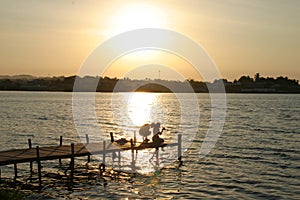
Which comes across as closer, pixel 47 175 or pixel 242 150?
pixel 47 175

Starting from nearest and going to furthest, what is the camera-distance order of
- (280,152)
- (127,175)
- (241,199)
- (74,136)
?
(241,199)
(127,175)
(280,152)
(74,136)

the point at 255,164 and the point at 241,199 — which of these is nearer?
the point at 241,199

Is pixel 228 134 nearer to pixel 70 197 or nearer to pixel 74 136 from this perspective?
pixel 74 136

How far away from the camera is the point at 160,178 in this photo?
117 ft

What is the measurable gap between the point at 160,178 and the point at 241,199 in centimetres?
824

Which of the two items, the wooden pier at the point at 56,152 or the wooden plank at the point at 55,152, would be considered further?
the wooden pier at the point at 56,152

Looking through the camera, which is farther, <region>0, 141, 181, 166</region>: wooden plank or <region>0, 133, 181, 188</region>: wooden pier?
<region>0, 133, 181, 188</region>: wooden pier

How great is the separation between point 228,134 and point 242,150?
1889 centimetres

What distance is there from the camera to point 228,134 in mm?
70688

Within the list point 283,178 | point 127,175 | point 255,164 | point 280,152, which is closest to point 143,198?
point 127,175

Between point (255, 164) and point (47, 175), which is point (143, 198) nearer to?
point (47, 175)

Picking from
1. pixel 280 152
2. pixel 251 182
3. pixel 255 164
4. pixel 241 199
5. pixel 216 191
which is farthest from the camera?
pixel 280 152

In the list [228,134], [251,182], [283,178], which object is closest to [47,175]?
[251,182]

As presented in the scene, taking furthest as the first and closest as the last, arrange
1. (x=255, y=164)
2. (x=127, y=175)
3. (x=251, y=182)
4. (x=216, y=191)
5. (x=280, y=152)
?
(x=280, y=152) < (x=255, y=164) < (x=127, y=175) < (x=251, y=182) < (x=216, y=191)
